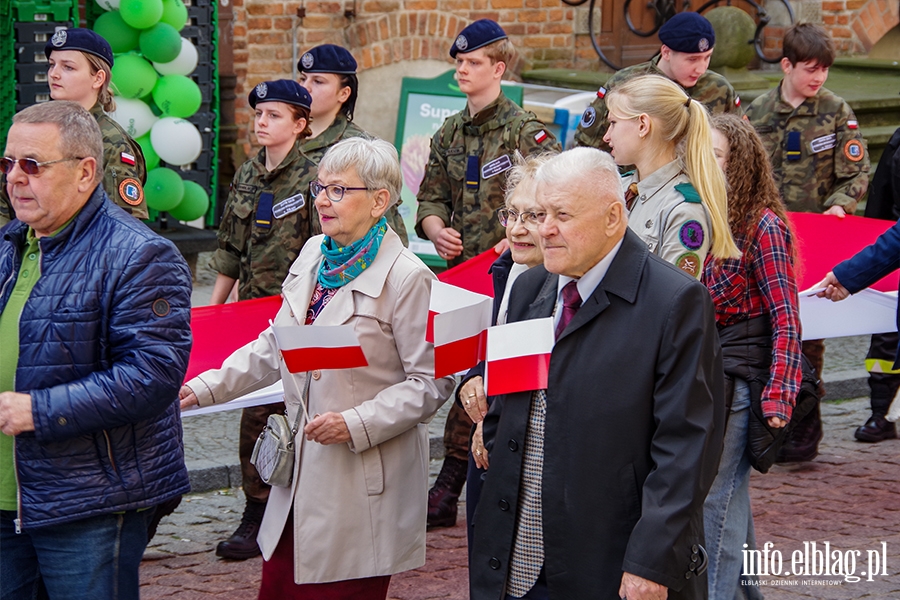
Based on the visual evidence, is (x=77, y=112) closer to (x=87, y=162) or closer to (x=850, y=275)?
(x=87, y=162)

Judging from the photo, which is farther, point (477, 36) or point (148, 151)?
point (148, 151)

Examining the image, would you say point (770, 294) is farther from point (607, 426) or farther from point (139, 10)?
point (139, 10)

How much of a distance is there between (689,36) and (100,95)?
10.2ft

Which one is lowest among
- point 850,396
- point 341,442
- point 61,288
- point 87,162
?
point 850,396

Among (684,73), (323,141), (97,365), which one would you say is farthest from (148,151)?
(97,365)

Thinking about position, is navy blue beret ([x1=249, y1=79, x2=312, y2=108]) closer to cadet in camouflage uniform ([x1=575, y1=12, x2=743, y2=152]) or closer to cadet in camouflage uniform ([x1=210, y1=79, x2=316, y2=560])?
cadet in camouflage uniform ([x1=210, y1=79, x2=316, y2=560])

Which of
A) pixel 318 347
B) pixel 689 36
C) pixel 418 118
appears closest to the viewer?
pixel 318 347

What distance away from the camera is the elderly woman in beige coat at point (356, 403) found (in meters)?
3.88

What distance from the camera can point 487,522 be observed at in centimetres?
335

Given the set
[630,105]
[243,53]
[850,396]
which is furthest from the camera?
[243,53]

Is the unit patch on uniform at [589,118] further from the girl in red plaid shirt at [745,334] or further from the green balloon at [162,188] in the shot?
the green balloon at [162,188]

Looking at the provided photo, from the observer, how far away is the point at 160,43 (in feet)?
30.2

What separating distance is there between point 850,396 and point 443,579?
164 inches

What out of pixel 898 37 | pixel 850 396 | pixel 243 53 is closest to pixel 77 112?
pixel 850 396
